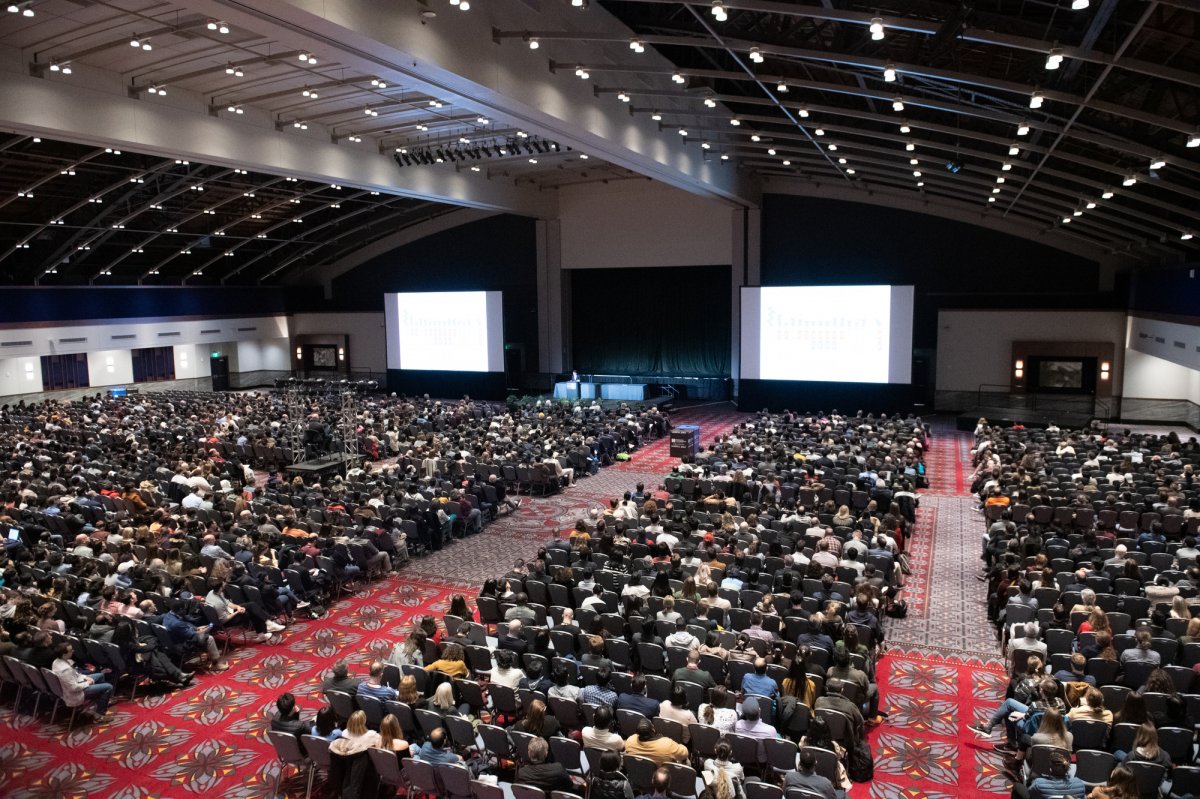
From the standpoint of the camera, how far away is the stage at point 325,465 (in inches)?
748

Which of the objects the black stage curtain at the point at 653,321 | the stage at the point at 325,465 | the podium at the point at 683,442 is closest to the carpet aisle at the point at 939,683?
the podium at the point at 683,442

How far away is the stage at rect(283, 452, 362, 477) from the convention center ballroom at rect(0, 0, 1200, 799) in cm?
32

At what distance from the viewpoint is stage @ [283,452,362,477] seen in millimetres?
19000

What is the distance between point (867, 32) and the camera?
13320 millimetres

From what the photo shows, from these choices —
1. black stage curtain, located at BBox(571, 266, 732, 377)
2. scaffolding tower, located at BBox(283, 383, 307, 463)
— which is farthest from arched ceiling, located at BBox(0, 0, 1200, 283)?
scaffolding tower, located at BBox(283, 383, 307, 463)

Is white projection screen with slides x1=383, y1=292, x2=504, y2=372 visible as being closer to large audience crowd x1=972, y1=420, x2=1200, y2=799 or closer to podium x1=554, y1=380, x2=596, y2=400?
podium x1=554, y1=380, x2=596, y2=400

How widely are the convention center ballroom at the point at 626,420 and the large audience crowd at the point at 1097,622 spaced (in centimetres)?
6

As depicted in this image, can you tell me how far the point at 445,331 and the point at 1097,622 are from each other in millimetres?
30532

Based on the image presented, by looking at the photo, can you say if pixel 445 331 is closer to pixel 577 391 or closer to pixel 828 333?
pixel 577 391

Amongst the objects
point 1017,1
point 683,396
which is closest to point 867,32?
point 1017,1

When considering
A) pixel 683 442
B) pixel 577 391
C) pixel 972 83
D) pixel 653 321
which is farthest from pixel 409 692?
pixel 653 321

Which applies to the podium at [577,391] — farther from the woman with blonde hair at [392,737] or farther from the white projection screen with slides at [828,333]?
the woman with blonde hair at [392,737]

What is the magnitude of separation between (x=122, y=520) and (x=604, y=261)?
2506 cm

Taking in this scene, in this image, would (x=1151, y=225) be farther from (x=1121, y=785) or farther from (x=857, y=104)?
(x=1121, y=785)
